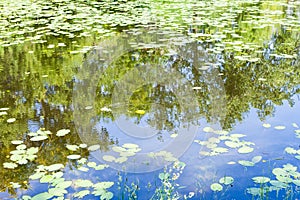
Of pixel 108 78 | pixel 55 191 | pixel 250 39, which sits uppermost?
pixel 250 39

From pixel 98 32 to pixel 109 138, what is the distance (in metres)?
3.51

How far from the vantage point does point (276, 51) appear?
4.39 meters

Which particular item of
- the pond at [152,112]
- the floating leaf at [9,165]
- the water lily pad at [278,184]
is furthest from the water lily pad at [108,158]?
the water lily pad at [278,184]

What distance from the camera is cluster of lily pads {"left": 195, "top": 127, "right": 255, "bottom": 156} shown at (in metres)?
2.31

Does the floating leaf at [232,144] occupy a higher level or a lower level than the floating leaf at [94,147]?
higher

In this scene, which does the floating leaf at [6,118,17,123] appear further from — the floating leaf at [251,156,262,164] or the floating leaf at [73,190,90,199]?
the floating leaf at [251,156,262,164]

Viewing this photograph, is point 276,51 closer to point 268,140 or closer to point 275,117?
point 275,117

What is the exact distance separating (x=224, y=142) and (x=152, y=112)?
0.82 meters

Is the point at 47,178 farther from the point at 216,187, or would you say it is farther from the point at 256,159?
the point at 256,159

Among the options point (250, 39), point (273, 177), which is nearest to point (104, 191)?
point (273, 177)

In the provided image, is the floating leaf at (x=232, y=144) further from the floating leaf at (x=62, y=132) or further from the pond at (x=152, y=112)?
the floating leaf at (x=62, y=132)

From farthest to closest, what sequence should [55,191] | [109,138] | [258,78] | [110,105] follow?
[258,78] < [110,105] < [109,138] < [55,191]

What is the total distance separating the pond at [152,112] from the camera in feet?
6.64

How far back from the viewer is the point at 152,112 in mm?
3000
